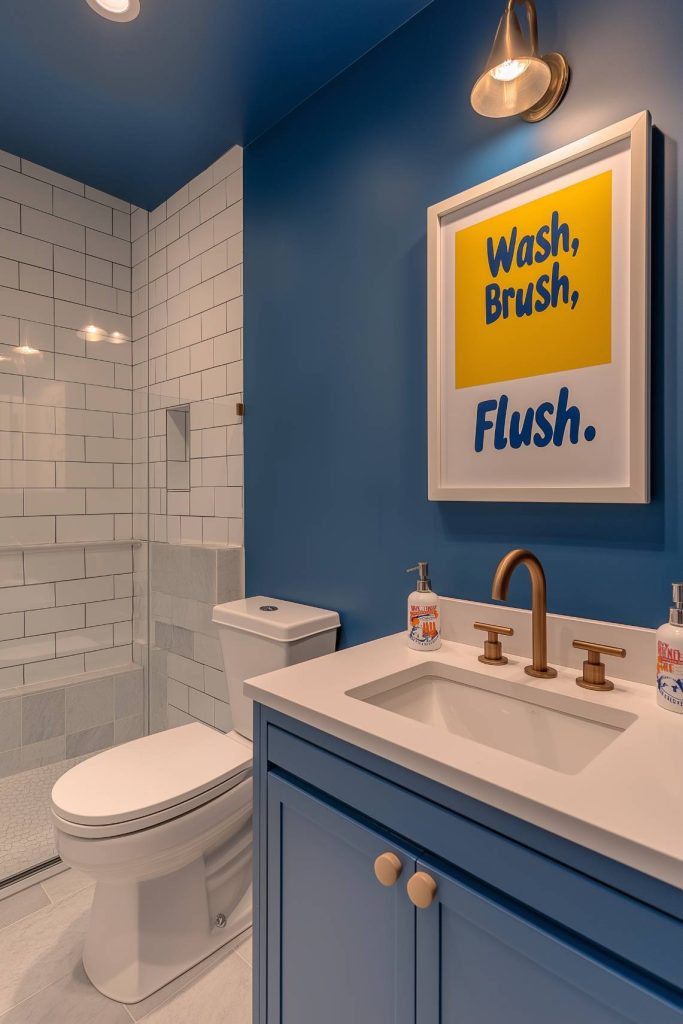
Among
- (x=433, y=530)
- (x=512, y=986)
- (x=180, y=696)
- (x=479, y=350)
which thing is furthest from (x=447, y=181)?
(x=180, y=696)

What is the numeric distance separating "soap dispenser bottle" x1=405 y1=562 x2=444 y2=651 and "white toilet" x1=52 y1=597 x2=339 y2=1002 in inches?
16.0

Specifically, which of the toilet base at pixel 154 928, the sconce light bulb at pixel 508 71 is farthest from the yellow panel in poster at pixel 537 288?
the toilet base at pixel 154 928

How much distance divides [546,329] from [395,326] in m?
0.44

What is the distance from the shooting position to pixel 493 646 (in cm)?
117

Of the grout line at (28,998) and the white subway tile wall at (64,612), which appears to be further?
the white subway tile wall at (64,612)

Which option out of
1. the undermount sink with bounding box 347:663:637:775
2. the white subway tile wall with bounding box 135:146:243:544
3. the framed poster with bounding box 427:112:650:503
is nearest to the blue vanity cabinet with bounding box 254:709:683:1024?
the undermount sink with bounding box 347:663:637:775

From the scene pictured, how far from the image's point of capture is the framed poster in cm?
103

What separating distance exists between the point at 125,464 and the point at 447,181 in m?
1.87

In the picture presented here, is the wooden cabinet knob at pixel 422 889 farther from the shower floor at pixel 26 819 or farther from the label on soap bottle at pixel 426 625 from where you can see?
the shower floor at pixel 26 819

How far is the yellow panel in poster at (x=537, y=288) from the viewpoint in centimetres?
108

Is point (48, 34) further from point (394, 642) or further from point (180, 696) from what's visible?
point (180, 696)

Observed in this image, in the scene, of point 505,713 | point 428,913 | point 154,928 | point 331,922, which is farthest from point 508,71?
point 154,928

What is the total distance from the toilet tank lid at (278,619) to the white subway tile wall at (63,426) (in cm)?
101

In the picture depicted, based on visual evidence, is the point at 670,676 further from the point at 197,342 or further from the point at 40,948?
the point at 197,342
